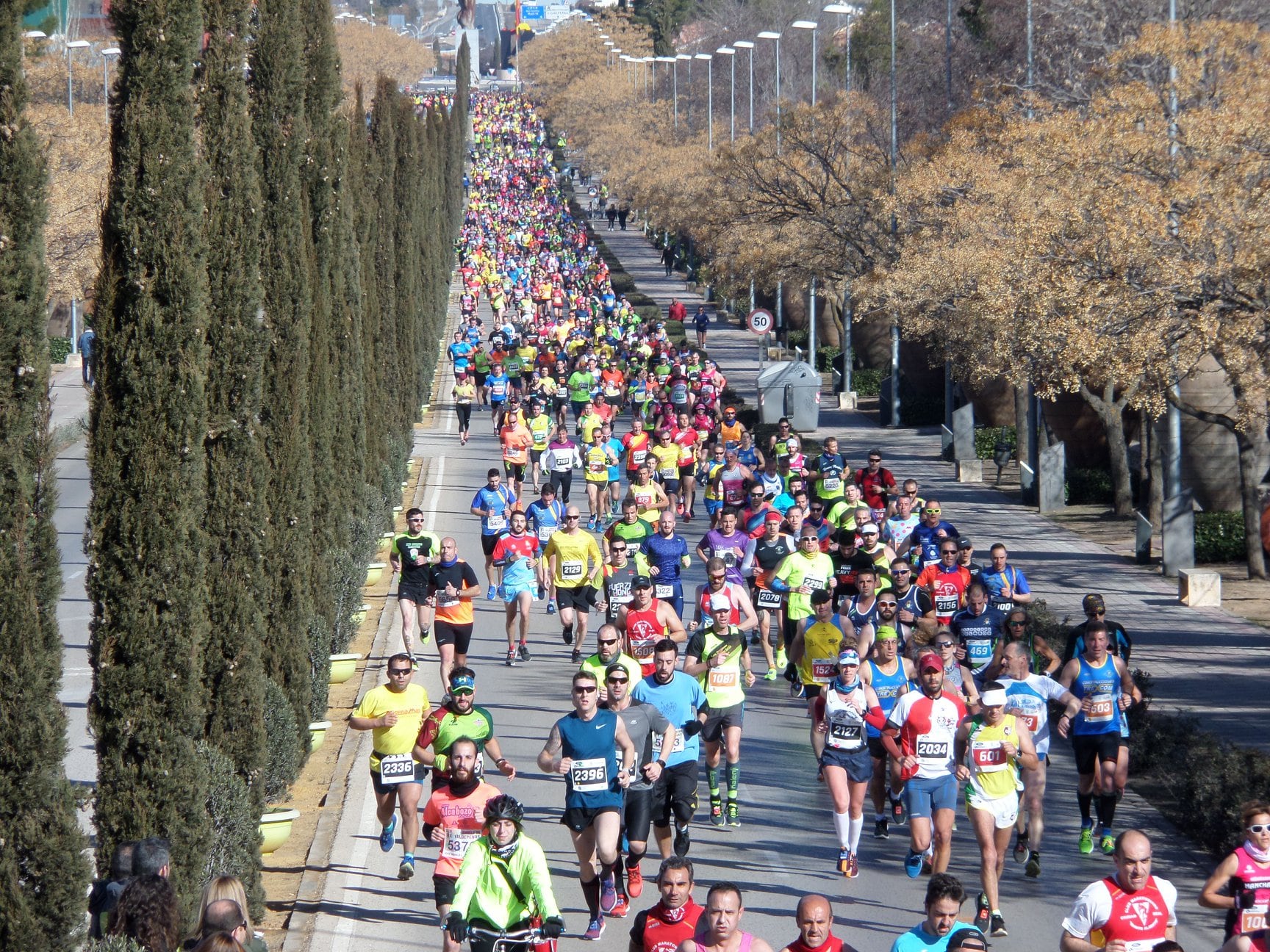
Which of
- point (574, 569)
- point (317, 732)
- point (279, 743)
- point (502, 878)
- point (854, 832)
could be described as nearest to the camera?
point (502, 878)

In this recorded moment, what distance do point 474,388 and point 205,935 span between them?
Answer: 37.4m

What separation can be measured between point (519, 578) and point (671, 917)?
10.8m

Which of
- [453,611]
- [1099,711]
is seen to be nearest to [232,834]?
[453,611]

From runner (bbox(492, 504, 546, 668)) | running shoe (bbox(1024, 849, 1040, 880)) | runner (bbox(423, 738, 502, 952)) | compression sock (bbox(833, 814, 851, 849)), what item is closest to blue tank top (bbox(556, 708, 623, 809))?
runner (bbox(423, 738, 502, 952))

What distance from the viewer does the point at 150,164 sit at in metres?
11.0

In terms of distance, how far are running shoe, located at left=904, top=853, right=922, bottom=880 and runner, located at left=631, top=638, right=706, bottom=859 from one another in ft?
4.77

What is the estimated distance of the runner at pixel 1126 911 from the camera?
8844 millimetres

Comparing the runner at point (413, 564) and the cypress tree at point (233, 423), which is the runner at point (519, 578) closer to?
the runner at point (413, 564)

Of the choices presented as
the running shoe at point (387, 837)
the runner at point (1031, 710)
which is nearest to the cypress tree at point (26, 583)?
the running shoe at point (387, 837)

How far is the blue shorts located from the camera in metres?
12.0

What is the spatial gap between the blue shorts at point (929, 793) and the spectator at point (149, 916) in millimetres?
5500

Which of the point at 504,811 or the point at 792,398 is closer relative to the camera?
the point at 504,811

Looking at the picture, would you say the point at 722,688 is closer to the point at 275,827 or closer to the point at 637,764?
the point at 637,764

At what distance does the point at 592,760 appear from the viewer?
11.3 metres
